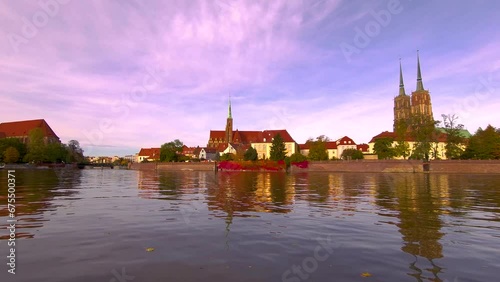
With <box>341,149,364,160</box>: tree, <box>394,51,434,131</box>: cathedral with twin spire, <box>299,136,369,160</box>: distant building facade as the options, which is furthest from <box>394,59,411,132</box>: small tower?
<box>341,149,364,160</box>: tree

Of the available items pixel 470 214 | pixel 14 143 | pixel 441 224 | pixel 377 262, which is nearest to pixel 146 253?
pixel 377 262

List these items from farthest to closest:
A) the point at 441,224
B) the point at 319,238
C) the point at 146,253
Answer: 1. the point at 441,224
2. the point at 319,238
3. the point at 146,253

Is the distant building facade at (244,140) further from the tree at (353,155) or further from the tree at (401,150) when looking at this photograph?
the tree at (401,150)

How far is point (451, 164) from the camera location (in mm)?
88375

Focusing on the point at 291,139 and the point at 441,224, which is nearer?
the point at 441,224

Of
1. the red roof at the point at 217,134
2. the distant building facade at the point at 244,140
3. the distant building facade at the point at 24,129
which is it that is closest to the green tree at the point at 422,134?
the distant building facade at the point at 244,140

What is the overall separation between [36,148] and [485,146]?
15292cm

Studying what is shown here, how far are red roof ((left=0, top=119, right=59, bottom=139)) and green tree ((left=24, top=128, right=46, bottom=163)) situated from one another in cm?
2433

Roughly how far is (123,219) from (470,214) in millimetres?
16467

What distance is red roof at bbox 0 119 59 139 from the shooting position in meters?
159

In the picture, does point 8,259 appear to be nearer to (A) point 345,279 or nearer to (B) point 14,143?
(A) point 345,279

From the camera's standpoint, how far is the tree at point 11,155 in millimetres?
119181

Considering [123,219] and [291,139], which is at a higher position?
[291,139]

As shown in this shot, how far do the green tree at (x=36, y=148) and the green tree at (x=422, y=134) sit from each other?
427ft
